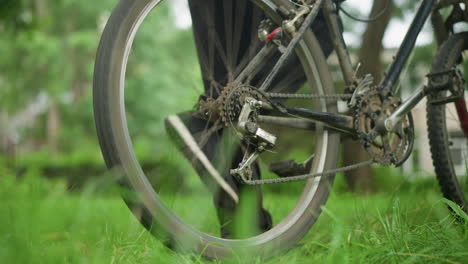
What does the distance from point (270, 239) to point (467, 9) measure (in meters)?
1.53

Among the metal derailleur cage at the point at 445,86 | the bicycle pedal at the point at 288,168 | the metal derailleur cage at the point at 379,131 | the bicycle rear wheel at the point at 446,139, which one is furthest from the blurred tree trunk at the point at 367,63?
the bicycle pedal at the point at 288,168

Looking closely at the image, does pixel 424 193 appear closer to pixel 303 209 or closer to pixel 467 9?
pixel 467 9

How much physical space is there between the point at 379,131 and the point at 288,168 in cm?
41

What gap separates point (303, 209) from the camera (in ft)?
5.59

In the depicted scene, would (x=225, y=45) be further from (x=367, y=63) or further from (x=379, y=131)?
(x=367, y=63)

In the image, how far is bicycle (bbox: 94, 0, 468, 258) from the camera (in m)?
1.27

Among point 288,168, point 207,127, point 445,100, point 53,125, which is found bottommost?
point 53,125

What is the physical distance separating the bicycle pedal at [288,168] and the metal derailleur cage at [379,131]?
27cm

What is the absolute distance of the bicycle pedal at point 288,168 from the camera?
6.00ft

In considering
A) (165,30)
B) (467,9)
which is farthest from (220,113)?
(165,30)

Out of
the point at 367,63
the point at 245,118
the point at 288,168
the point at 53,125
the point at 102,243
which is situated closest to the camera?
the point at 102,243

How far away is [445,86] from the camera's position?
2.05 meters

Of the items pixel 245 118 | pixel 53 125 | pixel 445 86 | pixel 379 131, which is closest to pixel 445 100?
pixel 445 86

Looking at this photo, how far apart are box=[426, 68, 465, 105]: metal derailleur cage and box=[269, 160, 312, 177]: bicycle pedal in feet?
2.26
